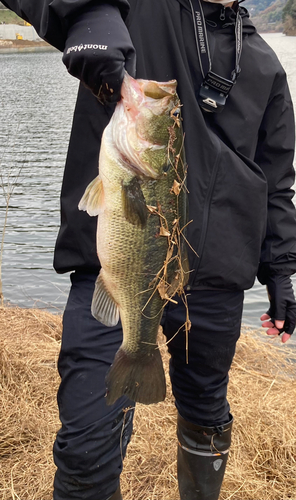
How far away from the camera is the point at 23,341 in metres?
4.97

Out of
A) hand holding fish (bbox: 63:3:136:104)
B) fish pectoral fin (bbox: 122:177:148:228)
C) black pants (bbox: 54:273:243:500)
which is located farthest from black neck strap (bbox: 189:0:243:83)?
black pants (bbox: 54:273:243:500)

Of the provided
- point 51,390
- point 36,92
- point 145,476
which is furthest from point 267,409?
point 36,92

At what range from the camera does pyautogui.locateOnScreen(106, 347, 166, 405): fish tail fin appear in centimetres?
220

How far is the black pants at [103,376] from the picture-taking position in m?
2.19

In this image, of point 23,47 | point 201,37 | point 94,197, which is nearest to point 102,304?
point 94,197

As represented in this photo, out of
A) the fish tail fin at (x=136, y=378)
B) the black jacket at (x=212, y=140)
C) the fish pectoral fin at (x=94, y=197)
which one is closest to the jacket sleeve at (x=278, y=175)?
the black jacket at (x=212, y=140)

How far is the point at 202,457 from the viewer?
114 inches

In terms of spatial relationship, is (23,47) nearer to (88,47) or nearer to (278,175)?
A: (278,175)

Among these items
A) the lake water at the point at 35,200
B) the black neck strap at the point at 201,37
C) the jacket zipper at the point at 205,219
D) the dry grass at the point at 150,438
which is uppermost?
the black neck strap at the point at 201,37

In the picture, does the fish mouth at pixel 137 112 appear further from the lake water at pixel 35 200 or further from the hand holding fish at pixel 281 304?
the lake water at pixel 35 200

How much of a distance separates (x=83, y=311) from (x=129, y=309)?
248 mm

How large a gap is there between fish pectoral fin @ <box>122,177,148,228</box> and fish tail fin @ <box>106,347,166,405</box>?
56cm

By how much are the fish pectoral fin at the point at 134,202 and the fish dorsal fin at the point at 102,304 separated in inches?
11.7

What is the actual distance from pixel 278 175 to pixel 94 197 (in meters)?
1.27
